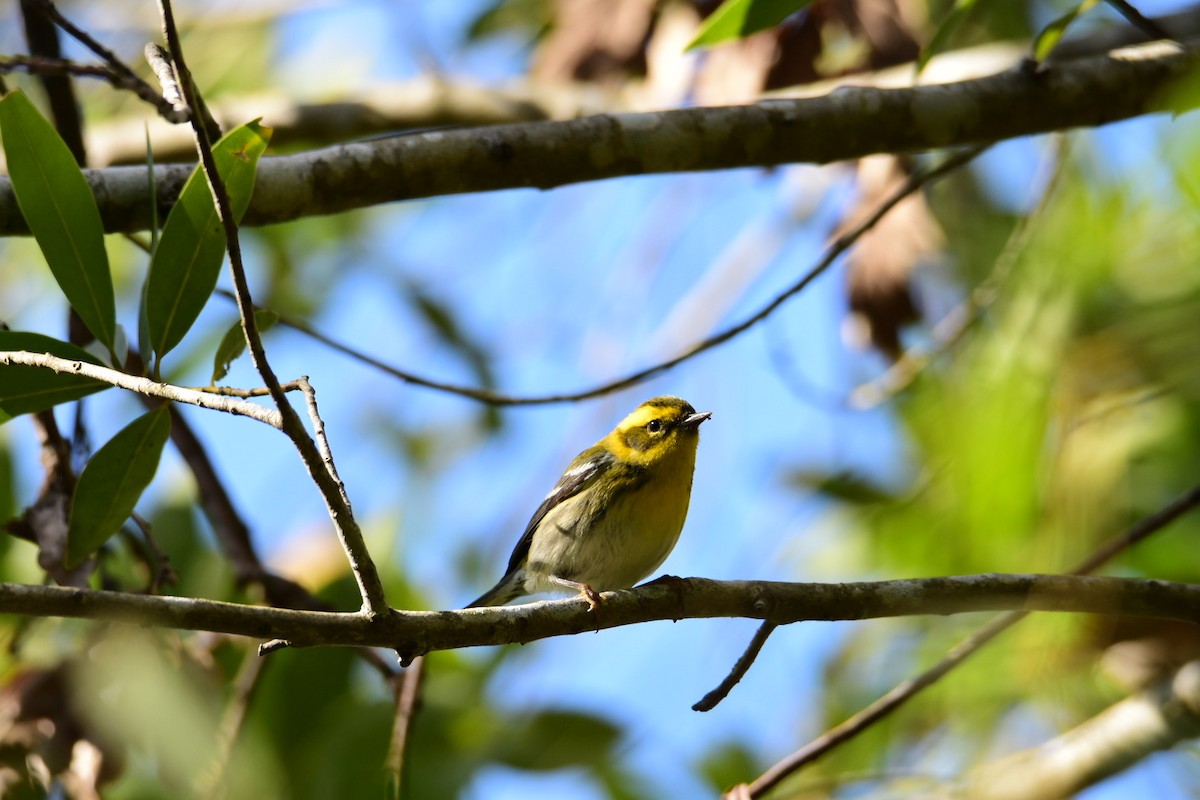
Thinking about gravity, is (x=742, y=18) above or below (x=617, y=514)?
above

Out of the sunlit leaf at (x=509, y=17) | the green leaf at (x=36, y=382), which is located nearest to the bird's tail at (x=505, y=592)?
the green leaf at (x=36, y=382)

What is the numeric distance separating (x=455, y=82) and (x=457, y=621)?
3.81m

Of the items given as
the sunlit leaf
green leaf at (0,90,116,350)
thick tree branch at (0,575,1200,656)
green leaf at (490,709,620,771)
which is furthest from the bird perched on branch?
the sunlit leaf

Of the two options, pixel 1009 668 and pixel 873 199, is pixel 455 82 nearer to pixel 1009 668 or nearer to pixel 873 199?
pixel 873 199

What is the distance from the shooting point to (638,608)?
110 inches

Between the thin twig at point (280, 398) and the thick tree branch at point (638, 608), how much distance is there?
0.09 metres

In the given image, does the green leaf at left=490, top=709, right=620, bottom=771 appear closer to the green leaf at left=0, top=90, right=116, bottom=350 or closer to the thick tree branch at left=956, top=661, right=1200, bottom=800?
the thick tree branch at left=956, top=661, right=1200, bottom=800

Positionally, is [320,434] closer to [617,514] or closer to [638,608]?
[638,608]

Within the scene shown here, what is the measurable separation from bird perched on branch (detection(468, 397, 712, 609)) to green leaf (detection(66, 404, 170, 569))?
1.83 metres

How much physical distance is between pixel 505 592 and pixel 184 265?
2.59 metres

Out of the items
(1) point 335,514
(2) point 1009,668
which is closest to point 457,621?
Result: (1) point 335,514

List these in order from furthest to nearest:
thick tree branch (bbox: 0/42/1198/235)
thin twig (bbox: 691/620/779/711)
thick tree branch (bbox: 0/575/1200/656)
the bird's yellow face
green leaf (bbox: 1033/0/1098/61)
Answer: the bird's yellow face, green leaf (bbox: 1033/0/1098/61), thick tree branch (bbox: 0/42/1198/235), thin twig (bbox: 691/620/779/711), thick tree branch (bbox: 0/575/1200/656)

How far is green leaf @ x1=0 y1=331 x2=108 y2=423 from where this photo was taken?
2346 mm

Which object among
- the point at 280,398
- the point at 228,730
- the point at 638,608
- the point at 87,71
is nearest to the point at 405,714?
the point at 228,730
